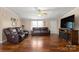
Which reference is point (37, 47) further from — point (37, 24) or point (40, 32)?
point (37, 24)

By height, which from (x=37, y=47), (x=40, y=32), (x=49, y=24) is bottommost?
(x=37, y=47)

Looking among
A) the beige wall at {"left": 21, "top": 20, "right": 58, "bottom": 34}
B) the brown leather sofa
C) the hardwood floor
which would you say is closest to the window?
the beige wall at {"left": 21, "top": 20, "right": 58, "bottom": 34}

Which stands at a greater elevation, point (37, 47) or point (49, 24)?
point (49, 24)

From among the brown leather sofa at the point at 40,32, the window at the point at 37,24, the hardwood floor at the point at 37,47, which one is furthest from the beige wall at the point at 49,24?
the hardwood floor at the point at 37,47

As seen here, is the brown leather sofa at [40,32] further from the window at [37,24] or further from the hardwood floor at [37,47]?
the hardwood floor at [37,47]

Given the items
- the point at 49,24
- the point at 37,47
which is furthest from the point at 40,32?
the point at 37,47

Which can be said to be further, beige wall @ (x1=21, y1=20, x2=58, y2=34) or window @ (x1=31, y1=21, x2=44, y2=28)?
window @ (x1=31, y1=21, x2=44, y2=28)

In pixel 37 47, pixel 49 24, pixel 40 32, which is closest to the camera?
pixel 37 47

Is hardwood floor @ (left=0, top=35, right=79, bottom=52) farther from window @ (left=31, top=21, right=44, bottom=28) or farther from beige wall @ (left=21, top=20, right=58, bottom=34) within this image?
window @ (left=31, top=21, right=44, bottom=28)

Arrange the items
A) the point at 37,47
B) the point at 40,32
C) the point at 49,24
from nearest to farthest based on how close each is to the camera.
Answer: the point at 37,47 → the point at 40,32 → the point at 49,24

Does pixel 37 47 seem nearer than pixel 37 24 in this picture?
Yes
